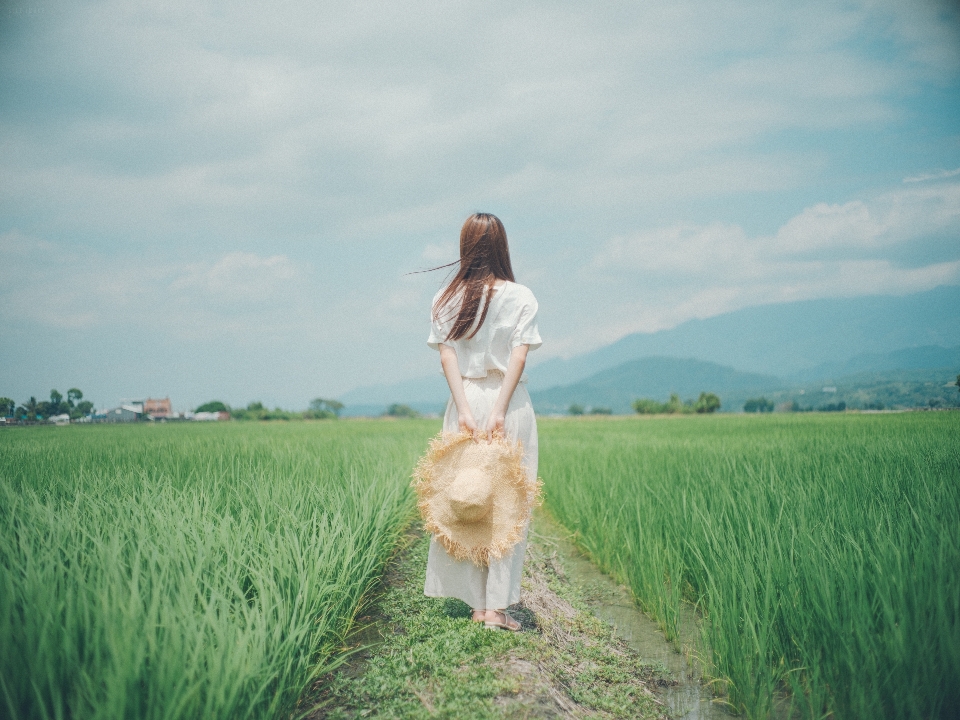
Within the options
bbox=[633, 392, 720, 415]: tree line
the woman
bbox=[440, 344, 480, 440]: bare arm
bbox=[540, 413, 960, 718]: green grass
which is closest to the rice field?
bbox=[540, 413, 960, 718]: green grass

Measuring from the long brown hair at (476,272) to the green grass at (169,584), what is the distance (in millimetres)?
1330

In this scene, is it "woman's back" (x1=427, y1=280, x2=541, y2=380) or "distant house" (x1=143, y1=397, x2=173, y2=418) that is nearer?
"woman's back" (x1=427, y1=280, x2=541, y2=380)

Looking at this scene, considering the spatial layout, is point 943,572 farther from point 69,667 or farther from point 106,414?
point 106,414

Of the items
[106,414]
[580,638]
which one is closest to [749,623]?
[580,638]

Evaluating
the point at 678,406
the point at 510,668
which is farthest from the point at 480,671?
the point at 678,406

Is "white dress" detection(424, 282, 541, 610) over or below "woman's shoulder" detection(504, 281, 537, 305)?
below

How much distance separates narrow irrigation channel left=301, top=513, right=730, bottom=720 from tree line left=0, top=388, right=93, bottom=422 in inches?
146

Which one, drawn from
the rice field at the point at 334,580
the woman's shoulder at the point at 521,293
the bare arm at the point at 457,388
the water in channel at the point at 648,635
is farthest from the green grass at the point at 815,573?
the woman's shoulder at the point at 521,293

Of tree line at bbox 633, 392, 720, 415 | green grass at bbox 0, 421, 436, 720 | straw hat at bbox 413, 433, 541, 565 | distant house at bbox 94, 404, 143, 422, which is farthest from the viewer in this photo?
tree line at bbox 633, 392, 720, 415

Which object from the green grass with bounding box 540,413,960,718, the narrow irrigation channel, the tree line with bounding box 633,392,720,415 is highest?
the green grass with bounding box 540,413,960,718

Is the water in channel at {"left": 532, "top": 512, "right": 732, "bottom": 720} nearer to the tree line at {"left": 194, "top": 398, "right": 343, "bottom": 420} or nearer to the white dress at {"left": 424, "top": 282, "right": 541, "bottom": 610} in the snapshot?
the white dress at {"left": 424, "top": 282, "right": 541, "bottom": 610}

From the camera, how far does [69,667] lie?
1.50m

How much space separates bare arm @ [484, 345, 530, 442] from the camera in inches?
102

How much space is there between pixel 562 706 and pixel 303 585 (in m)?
1.18
